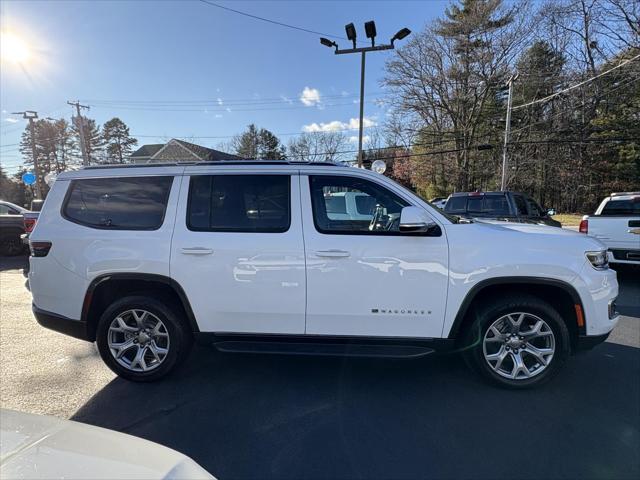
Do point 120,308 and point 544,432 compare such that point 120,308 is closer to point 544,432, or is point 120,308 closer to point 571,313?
point 544,432

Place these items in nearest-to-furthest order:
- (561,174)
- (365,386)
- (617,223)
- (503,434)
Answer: (503,434), (365,386), (617,223), (561,174)

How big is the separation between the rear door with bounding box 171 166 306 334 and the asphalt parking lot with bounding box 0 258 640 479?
2.08 feet

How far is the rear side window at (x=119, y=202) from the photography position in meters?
3.35

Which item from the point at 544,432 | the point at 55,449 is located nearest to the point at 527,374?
the point at 544,432

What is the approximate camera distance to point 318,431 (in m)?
2.71

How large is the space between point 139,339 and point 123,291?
487 mm

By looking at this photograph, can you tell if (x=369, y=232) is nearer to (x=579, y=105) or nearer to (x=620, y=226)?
(x=620, y=226)

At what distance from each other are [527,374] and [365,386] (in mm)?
1439

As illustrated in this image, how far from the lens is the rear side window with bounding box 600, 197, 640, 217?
6992 mm

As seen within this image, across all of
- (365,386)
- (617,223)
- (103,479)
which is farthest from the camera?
(617,223)

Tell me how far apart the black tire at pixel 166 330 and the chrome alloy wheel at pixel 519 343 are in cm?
275

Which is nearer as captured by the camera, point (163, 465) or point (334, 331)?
point (163, 465)

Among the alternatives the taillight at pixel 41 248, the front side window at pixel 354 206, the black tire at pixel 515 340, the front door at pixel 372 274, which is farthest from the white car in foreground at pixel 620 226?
the taillight at pixel 41 248

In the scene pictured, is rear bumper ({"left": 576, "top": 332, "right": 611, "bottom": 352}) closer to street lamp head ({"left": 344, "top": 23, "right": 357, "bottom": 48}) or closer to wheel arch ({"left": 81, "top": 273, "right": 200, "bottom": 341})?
wheel arch ({"left": 81, "top": 273, "right": 200, "bottom": 341})
